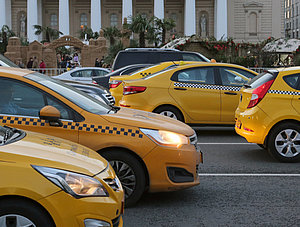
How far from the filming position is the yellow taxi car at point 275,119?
942cm

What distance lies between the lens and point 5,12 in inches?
3132

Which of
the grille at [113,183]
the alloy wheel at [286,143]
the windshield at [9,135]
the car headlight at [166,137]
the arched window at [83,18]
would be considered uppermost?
the arched window at [83,18]

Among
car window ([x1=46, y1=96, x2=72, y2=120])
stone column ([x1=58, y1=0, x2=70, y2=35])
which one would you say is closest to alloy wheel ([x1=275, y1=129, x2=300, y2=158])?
car window ([x1=46, y1=96, x2=72, y2=120])

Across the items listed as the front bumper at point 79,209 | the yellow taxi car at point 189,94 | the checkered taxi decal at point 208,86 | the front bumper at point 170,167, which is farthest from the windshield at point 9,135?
the checkered taxi decal at point 208,86

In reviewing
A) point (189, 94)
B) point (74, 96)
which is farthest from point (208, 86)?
point (74, 96)

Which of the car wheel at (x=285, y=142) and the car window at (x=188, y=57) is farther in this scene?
the car window at (x=188, y=57)

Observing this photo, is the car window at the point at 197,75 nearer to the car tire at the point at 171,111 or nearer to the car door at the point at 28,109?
the car tire at the point at 171,111

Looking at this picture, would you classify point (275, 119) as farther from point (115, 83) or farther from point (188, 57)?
point (188, 57)

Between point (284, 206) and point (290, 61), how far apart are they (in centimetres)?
2412

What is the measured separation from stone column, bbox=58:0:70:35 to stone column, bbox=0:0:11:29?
8086mm

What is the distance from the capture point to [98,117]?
6.51 m

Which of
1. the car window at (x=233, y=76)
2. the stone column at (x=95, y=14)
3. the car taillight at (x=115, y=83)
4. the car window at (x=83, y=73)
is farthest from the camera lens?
the stone column at (x=95, y=14)

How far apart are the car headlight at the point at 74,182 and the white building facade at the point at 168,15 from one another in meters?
71.8

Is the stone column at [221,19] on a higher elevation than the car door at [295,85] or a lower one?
higher
